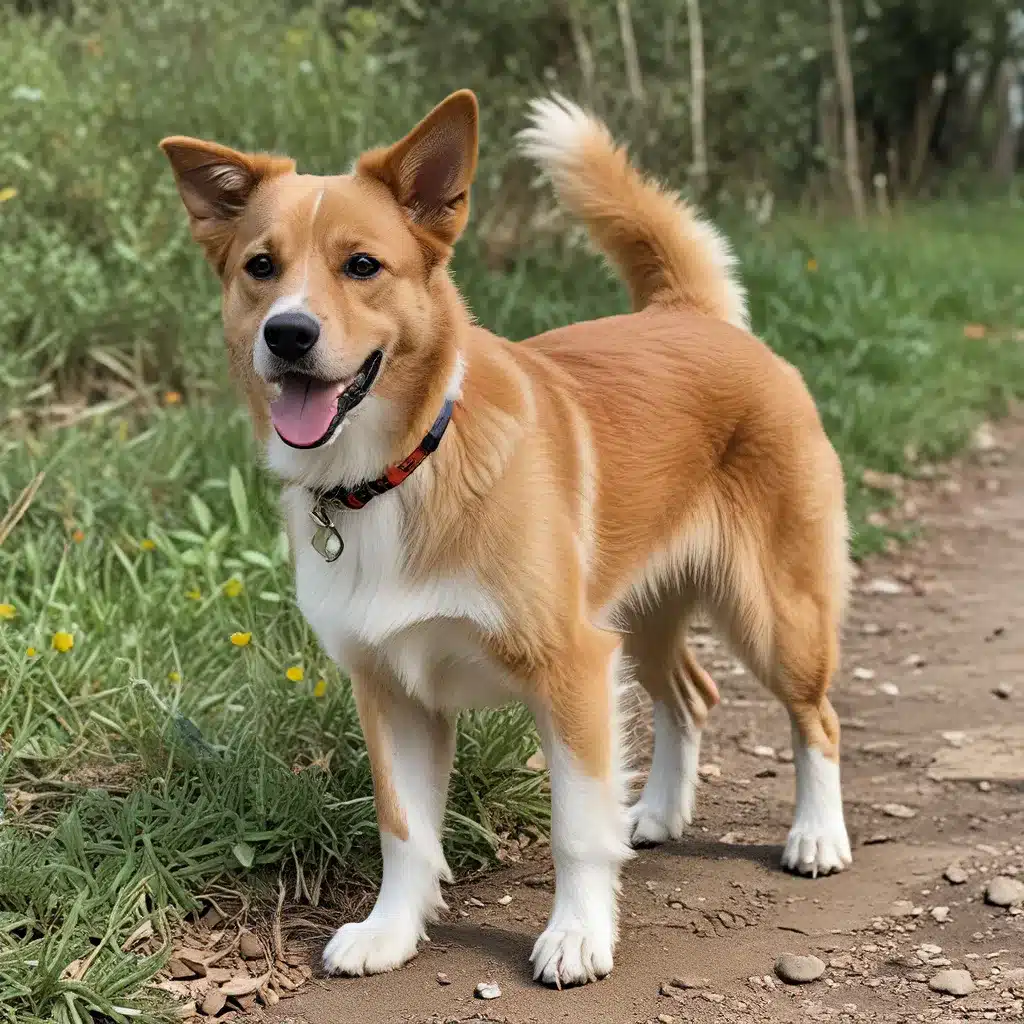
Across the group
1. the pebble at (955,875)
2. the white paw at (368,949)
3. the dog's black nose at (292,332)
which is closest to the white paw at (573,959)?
the white paw at (368,949)

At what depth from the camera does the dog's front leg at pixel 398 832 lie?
289 cm

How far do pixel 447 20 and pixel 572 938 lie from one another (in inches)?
287

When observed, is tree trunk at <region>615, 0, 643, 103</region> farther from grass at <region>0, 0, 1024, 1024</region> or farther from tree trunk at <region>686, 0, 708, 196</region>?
grass at <region>0, 0, 1024, 1024</region>

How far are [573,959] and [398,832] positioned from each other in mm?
460

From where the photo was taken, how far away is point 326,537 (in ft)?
9.18

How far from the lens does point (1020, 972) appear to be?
2750 mm

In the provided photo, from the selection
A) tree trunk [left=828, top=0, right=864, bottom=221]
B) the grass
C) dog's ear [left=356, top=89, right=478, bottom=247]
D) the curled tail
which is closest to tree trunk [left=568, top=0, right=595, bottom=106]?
the grass

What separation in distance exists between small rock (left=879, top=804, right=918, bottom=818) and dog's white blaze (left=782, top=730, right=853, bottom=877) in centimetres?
20

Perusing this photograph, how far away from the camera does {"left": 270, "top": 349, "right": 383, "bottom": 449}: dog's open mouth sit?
258 cm

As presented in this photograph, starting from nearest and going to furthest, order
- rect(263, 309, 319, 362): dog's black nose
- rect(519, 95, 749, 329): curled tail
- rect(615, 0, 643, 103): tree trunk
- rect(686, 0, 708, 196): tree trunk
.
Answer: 1. rect(263, 309, 319, 362): dog's black nose
2. rect(519, 95, 749, 329): curled tail
3. rect(615, 0, 643, 103): tree trunk
4. rect(686, 0, 708, 196): tree trunk

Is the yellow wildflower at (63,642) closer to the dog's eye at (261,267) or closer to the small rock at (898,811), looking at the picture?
the dog's eye at (261,267)

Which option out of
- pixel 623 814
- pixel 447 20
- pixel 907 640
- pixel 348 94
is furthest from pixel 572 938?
pixel 447 20

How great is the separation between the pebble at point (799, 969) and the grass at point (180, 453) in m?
0.78

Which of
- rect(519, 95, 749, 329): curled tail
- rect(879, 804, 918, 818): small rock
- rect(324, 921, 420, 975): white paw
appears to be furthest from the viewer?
rect(879, 804, 918, 818): small rock
